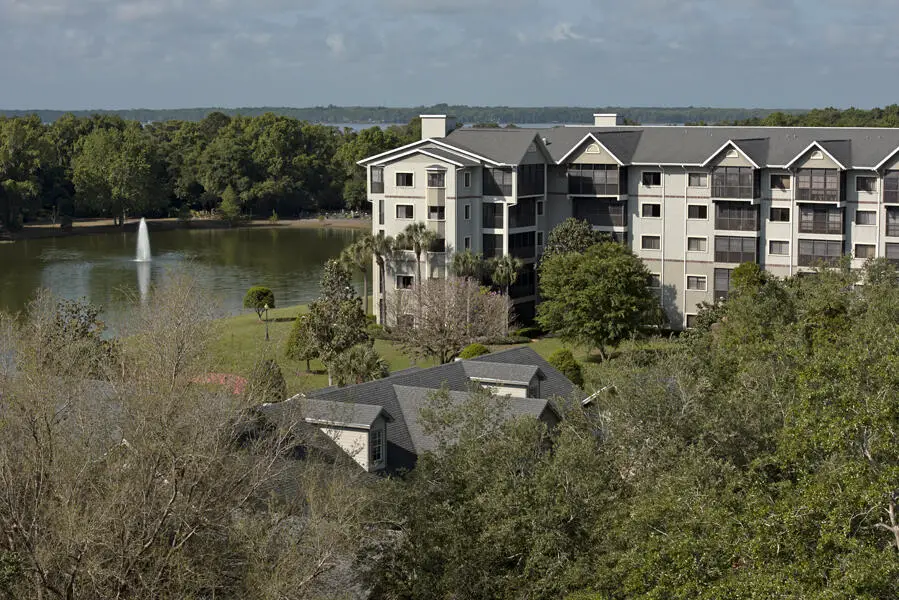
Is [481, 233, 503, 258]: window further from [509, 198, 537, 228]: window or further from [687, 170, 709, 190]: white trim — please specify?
[687, 170, 709, 190]: white trim

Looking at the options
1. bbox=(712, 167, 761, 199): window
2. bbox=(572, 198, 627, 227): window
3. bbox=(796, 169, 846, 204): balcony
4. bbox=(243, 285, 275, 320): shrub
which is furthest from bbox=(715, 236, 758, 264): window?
bbox=(243, 285, 275, 320): shrub

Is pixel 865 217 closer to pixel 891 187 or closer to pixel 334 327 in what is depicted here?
pixel 891 187

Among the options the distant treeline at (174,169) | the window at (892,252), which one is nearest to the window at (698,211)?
the window at (892,252)

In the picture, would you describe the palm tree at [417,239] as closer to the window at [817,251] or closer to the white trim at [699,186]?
the white trim at [699,186]

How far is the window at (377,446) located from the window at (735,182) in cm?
2880

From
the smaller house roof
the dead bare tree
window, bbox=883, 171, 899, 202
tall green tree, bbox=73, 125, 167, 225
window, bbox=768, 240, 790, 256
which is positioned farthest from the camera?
tall green tree, bbox=73, 125, 167, 225

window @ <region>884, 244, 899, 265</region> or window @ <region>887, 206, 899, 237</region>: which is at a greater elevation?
window @ <region>887, 206, 899, 237</region>

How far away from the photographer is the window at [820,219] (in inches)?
2119

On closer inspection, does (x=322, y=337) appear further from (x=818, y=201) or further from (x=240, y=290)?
(x=240, y=290)

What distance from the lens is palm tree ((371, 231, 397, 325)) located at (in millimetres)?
55844

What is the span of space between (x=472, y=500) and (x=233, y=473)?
385 cm

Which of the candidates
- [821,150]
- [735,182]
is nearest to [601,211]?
[735,182]

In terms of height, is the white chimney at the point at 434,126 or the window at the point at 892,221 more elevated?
the white chimney at the point at 434,126

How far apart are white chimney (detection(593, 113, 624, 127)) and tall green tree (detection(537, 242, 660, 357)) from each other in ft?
56.0
